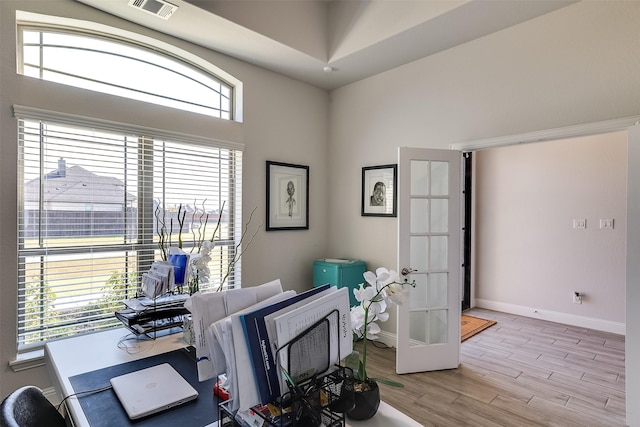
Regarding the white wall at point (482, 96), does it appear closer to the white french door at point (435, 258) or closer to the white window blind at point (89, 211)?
the white french door at point (435, 258)

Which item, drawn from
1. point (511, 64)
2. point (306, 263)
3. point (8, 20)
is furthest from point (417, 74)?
point (8, 20)

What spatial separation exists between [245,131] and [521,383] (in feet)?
11.0

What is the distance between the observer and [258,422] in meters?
0.94

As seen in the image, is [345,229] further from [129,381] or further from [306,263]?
[129,381]

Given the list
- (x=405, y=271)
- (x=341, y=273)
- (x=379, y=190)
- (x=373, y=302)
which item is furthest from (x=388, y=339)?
(x=373, y=302)

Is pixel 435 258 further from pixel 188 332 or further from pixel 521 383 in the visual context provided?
pixel 188 332

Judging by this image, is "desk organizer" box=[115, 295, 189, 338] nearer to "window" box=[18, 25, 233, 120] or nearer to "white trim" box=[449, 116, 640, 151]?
"window" box=[18, 25, 233, 120]

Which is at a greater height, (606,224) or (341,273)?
(606,224)

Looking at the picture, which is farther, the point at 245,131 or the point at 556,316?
the point at 556,316

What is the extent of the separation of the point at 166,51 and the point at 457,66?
103 inches

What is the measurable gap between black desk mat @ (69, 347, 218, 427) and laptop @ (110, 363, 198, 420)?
19 mm

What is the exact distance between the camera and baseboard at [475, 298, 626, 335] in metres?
4.00

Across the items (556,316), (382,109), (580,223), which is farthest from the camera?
(556,316)

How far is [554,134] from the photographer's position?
256 centimetres
